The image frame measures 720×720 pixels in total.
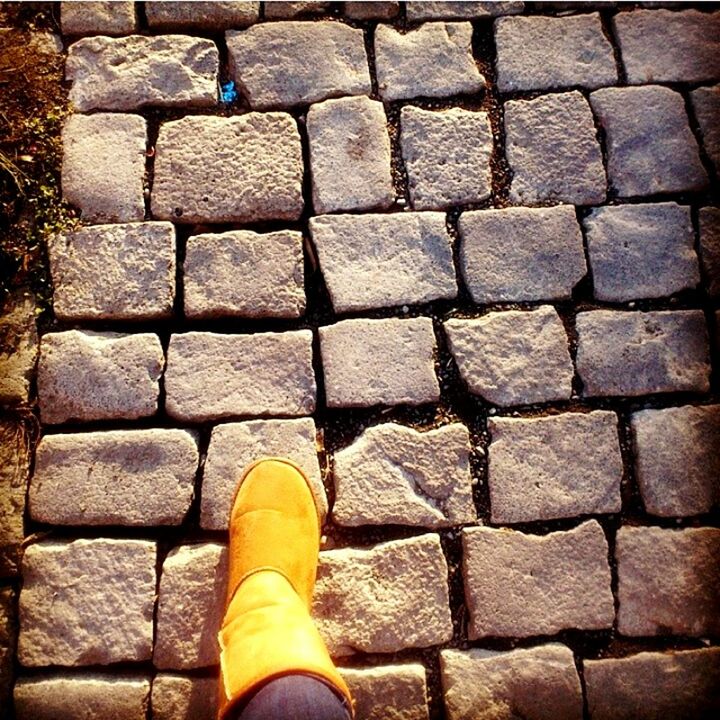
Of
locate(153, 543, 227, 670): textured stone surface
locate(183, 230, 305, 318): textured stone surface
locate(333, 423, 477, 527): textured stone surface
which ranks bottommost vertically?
locate(153, 543, 227, 670): textured stone surface

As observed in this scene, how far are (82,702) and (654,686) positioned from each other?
6.61 ft

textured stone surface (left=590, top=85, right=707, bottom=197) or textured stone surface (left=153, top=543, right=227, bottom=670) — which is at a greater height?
textured stone surface (left=590, top=85, right=707, bottom=197)

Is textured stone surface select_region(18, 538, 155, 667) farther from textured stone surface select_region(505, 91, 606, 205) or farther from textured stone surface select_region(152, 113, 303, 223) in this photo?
textured stone surface select_region(505, 91, 606, 205)

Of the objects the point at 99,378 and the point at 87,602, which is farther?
the point at 99,378

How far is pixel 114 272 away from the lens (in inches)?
96.5

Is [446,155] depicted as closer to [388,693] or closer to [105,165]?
[105,165]

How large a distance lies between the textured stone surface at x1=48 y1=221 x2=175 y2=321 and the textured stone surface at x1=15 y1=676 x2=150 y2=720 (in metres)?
1.33

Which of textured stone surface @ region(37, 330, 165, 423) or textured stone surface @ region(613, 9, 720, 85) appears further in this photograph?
textured stone surface @ region(613, 9, 720, 85)

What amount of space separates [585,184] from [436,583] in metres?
1.68

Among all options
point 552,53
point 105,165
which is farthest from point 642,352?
point 105,165

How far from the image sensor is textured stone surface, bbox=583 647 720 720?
224cm

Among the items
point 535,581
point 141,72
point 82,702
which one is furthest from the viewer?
point 141,72

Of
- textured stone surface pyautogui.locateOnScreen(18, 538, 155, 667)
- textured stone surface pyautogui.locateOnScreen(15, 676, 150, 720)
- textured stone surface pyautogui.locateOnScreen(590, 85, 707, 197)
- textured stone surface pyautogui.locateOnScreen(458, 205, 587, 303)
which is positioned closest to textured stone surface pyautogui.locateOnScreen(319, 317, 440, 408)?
textured stone surface pyautogui.locateOnScreen(458, 205, 587, 303)

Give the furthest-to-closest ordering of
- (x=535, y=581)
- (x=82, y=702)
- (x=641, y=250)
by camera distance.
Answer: (x=641, y=250)
(x=535, y=581)
(x=82, y=702)
